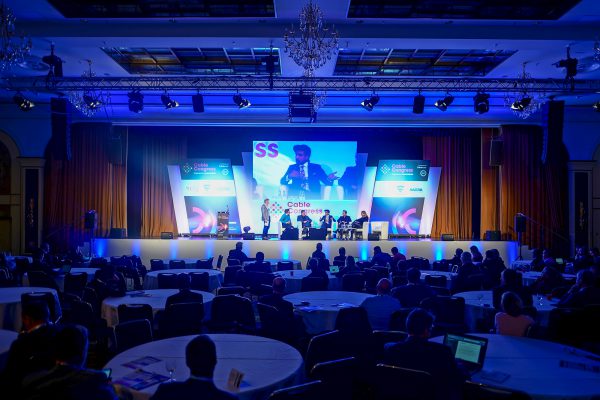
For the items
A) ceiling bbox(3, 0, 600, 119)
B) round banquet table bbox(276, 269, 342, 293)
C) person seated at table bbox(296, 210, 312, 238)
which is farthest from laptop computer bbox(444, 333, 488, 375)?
person seated at table bbox(296, 210, 312, 238)

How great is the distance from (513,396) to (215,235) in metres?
15.7

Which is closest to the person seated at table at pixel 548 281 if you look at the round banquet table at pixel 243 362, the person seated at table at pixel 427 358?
the person seated at table at pixel 427 358

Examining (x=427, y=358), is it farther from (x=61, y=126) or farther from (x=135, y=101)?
(x=61, y=126)

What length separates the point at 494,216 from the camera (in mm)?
17891

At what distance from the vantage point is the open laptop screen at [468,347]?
387 centimetres

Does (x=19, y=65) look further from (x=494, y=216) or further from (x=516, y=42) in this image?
(x=494, y=216)

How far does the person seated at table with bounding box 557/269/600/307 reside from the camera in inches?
255

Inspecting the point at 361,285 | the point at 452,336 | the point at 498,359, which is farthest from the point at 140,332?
the point at 361,285

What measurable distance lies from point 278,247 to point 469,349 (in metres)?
11.6

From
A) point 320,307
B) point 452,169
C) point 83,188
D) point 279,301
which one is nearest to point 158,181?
point 83,188

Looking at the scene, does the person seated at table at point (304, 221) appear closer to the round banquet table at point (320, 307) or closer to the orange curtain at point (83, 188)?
the orange curtain at point (83, 188)

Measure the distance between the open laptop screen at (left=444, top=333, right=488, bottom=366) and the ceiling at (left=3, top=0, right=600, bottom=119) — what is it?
247 inches

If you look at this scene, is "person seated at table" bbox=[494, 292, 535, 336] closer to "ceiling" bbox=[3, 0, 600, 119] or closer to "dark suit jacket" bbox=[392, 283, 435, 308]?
"dark suit jacket" bbox=[392, 283, 435, 308]

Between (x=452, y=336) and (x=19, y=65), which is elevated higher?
(x=19, y=65)
